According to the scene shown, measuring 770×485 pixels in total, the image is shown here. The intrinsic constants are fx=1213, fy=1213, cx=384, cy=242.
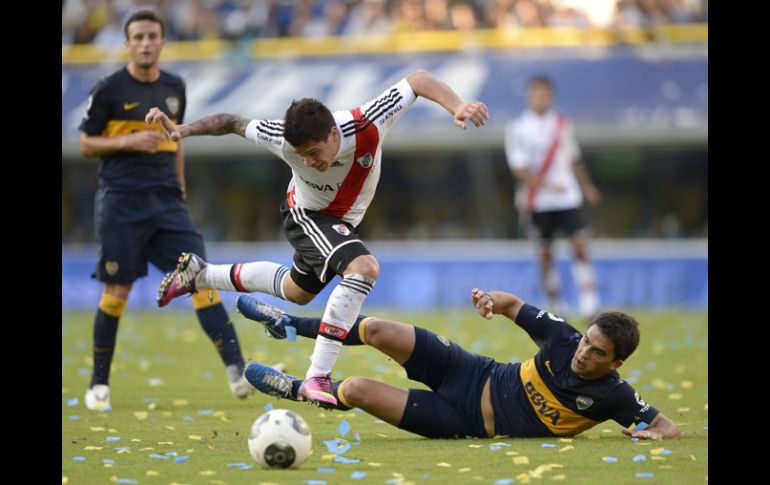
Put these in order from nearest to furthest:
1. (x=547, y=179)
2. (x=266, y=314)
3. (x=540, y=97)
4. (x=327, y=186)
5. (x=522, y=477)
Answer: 1. (x=522, y=477)
2. (x=327, y=186)
3. (x=266, y=314)
4. (x=540, y=97)
5. (x=547, y=179)

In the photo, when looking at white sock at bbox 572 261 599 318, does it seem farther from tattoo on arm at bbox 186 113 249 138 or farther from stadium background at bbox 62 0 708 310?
tattoo on arm at bbox 186 113 249 138

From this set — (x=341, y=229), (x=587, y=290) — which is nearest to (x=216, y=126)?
(x=341, y=229)

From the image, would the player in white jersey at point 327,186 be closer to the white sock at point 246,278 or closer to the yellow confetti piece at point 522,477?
the white sock at point 246,278

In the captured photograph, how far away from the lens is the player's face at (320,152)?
7.56m

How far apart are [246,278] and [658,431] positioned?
3114 mm

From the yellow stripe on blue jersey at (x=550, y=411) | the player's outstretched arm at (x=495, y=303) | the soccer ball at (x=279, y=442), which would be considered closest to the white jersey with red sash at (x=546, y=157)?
the player's outstretched arm at (x=495, y=303)

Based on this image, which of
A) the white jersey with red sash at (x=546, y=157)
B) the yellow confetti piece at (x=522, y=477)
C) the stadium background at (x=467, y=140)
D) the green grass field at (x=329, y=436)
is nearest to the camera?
the yellow confetti piece at (x=522, y=477)

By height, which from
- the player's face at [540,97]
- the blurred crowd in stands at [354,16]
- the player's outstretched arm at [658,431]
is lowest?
the player's outstretched arm at [658,431]

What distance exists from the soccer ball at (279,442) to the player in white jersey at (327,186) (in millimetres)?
856

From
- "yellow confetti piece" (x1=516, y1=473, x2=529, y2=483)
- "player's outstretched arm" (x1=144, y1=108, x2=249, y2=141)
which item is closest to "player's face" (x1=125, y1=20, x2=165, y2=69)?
"player's outstretched arm" (x1=144, y1=108, x2=249, y2=141)

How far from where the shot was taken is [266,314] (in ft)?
28.2

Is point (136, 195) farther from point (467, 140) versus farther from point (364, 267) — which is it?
point (467, 140)

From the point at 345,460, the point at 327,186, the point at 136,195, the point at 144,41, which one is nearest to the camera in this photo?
the point at 345,460

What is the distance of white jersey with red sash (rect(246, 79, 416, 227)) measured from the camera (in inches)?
310
